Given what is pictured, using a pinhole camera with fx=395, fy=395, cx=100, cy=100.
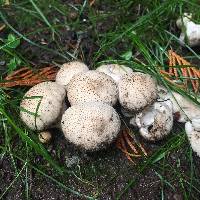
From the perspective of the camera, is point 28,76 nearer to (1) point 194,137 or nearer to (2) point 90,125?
(2) point 90,125

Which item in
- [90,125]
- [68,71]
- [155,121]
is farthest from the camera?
[68,71]

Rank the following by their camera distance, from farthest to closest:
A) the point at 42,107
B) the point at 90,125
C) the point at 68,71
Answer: the point at 68,71 < the point at 42,107 < the point at 90,125

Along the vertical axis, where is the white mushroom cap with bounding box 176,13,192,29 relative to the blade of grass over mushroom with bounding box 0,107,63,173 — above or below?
above

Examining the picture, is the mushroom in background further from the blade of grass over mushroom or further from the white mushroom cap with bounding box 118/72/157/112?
the white mushroom cap with bounding box 118/72/157/112

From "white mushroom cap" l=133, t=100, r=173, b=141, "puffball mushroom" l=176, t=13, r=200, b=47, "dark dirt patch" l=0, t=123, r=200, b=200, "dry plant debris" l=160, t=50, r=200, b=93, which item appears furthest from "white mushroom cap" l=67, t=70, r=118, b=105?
"puffball mushroom" l=176, t=13, r=200, b=47

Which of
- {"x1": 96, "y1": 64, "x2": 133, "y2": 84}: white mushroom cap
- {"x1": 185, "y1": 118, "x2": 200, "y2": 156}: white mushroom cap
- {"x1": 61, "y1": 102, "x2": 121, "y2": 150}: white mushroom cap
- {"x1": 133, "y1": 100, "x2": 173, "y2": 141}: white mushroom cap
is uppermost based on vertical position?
{"x1": 96, "y1": 64, "x2": 133, "y2": 84}: white mushroom cap

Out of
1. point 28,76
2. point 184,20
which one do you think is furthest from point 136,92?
point 184,20

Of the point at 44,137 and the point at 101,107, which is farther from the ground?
the point at 101,107
